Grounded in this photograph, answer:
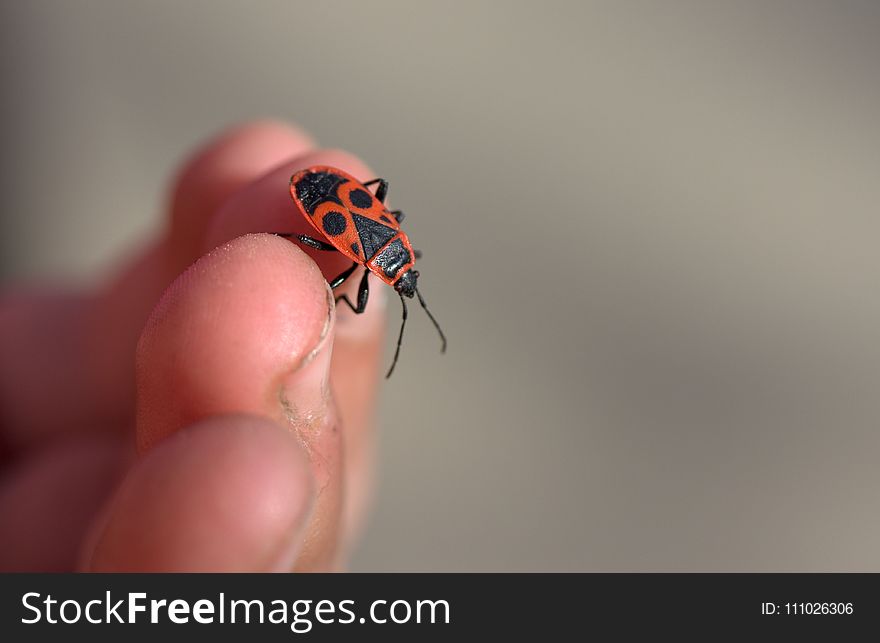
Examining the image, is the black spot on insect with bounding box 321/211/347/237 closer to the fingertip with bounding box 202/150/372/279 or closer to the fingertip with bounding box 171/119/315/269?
the fingertip with bounding box 202/150/372/279

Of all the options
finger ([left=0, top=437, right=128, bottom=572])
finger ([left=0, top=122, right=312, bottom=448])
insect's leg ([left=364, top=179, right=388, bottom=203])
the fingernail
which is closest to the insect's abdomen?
insect's leg ([left=364, top=179, right=388, bottom=203])

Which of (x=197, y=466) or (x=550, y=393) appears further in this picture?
(x=550, y=393)

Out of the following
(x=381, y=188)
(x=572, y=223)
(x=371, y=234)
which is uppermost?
(x=572, y=223)

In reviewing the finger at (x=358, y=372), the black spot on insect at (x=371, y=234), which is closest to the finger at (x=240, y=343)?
the black spot on insect at (x=371, y=234)

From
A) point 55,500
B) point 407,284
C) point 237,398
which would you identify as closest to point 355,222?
point 407,284

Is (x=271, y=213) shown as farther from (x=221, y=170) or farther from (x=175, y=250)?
(x=175, y=250)
